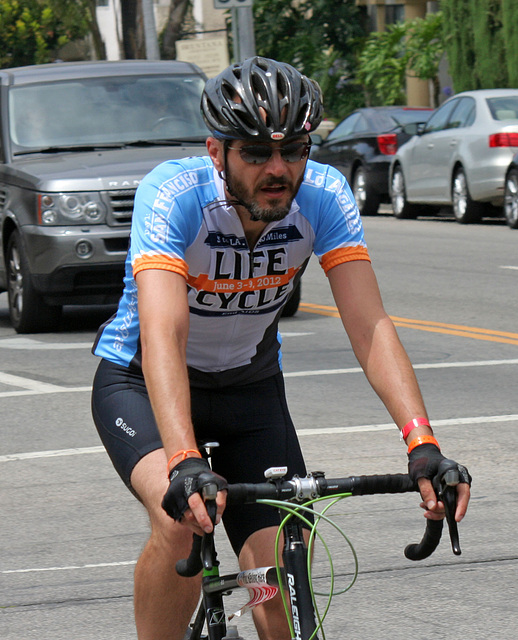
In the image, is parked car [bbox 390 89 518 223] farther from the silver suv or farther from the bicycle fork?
the bicycle fork

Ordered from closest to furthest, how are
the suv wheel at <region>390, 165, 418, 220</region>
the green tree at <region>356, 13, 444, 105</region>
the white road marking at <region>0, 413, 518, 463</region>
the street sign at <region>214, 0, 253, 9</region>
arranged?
1. the white road marking at <region>0, 413, 518, 463</region>
2. the suv wheel at <region>390, 165, 418, 220</region>
3. the street sign at <region>214, 0, 253, 9</region>
4. the green tree at <region>356, 13, 444, 105</region>

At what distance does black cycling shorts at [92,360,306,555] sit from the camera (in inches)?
139

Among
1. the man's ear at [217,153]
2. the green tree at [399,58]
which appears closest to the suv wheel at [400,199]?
the green tree at [399,58]

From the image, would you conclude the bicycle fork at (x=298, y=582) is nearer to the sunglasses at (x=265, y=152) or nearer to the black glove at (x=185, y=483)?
the black glove at (x=185, y=483)

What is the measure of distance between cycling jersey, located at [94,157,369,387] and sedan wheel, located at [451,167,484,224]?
16334mm

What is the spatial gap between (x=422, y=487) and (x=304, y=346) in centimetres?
795

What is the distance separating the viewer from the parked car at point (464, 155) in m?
18.9

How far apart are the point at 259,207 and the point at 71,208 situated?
Answer: 26.5ft

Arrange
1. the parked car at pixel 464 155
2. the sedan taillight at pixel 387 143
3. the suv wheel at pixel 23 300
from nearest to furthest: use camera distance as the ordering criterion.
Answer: the suv wheel at pixel 23 300
the parked car at pixel 464 155
the sedan taillight at pixel 387 143

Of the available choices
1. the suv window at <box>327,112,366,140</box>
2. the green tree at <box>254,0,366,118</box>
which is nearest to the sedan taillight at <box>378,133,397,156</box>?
the suv window at <box>327,112,366,140</box>

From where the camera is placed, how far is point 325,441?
296 inches

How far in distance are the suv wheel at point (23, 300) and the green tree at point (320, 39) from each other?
26893 millimetres

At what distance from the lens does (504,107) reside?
19.6 metres

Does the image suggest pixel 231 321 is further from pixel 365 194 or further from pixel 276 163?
pixel 365 194
